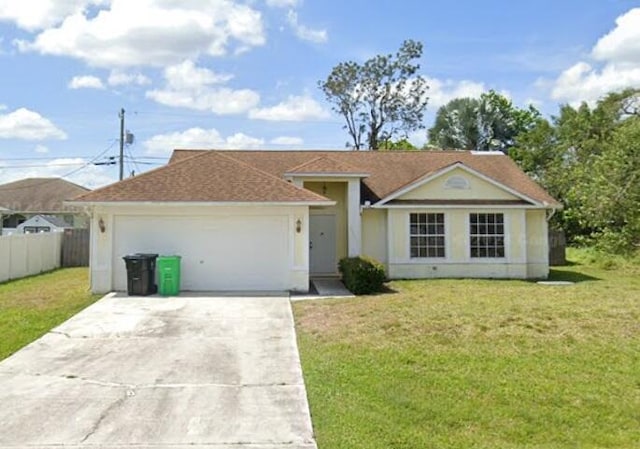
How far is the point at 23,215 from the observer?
41.8m

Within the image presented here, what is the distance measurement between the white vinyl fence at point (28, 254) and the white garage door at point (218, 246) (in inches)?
211

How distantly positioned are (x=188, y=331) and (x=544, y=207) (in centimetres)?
1337

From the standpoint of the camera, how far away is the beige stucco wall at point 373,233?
18.9m

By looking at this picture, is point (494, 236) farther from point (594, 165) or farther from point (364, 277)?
point (594, 165)

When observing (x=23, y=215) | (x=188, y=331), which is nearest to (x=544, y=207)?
(x=188, y=331)

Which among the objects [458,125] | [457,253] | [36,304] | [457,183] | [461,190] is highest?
[458,125]

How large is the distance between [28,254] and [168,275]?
27.7 ft

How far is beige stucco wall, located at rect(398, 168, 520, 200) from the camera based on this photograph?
61.0 feet

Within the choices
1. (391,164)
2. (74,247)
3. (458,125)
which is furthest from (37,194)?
(391,164)

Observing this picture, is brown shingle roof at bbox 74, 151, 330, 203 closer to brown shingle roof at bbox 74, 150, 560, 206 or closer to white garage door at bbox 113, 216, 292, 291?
brown shingle roof at bbox 74, 150, 560, 206

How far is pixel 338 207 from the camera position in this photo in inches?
771

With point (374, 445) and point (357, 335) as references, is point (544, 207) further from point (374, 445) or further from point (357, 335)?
point (374, 445)

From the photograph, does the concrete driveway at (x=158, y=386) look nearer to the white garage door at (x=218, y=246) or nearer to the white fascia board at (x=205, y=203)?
the white garage door at (x=218, y=246)

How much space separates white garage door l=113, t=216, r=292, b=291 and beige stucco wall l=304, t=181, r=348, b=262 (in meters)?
4.21
